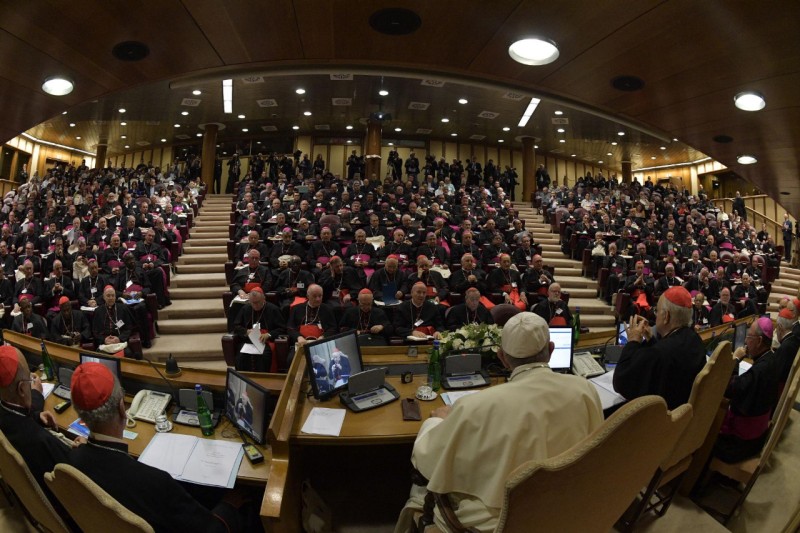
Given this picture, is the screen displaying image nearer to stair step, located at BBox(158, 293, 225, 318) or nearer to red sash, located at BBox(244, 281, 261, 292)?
red sash, located at BBox(244, 281, 261, 292)

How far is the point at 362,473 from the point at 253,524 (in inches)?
39.8

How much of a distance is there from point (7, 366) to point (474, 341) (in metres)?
2.57

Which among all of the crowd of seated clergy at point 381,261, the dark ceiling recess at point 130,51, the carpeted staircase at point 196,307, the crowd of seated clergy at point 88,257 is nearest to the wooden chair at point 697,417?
the crowd of seated clergy at point 381,261

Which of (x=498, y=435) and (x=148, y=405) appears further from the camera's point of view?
(x=148, y=405)

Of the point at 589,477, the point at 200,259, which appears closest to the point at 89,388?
the point at 589,477

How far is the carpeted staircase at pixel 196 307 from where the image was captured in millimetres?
5863

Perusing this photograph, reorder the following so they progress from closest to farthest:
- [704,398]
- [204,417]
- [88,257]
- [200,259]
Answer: [704,398], [204,417], [88,257], [200,259]

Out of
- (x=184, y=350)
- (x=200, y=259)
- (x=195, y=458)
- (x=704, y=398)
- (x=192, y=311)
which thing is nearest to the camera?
(x=704, y=398)

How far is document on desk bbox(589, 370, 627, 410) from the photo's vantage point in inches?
98.8

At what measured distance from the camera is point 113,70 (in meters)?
3.15

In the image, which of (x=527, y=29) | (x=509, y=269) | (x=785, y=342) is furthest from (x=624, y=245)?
(x=527, y=29)

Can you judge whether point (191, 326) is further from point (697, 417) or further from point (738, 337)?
point (738, 337)

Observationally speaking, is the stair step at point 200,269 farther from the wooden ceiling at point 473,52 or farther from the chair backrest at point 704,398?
the chair backrest at point 704,398

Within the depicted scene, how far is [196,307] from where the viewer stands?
700 cm
